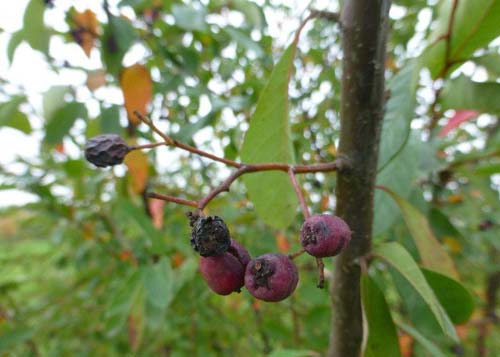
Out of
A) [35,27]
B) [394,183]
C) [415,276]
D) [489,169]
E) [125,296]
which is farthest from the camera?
[35,27]

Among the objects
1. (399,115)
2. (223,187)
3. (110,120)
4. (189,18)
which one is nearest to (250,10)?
(189,18)

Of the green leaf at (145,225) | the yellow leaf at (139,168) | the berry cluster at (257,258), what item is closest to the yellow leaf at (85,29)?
the yellow leaf at (139,168)

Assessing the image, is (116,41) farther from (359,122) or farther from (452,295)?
(452,295)

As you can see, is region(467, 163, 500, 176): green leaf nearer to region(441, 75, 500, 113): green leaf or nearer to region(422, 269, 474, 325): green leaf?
region(441, 75, 500, 113): green leaf

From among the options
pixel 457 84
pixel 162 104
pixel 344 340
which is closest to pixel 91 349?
pixel 162 104

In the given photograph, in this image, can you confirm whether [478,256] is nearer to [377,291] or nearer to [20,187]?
[377,291]
